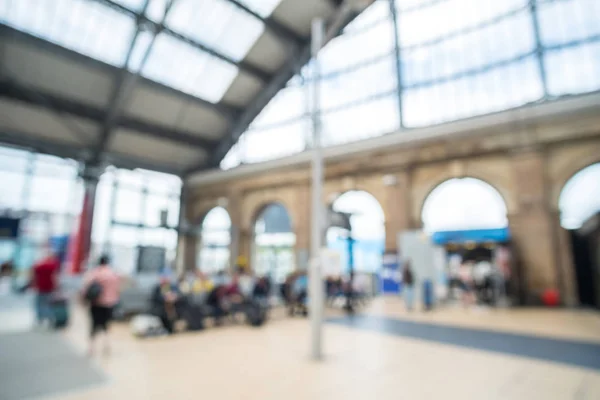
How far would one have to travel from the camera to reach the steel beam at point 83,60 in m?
13.2

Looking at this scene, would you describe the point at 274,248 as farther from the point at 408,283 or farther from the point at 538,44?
the point at 538,44

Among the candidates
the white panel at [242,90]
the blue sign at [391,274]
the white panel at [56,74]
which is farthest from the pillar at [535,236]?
the white panel at [56,74]

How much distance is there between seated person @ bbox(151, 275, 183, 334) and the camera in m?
6.82

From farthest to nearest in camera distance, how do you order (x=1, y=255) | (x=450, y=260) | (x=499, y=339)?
1. (x=1, y=255)
2. (x=450, y=260)
3. (x=499, y=339)

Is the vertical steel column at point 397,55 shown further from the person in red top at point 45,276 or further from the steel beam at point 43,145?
the steel beam at point 43,145

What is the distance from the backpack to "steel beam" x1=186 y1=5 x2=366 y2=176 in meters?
16.3

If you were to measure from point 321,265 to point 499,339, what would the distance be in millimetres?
3718

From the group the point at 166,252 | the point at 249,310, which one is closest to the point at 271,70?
the point at 166,252

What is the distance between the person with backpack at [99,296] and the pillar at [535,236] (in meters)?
12.2

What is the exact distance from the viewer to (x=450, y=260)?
12.9m

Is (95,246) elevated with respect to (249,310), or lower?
elevated

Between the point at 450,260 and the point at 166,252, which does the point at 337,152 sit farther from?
the point at 166,252

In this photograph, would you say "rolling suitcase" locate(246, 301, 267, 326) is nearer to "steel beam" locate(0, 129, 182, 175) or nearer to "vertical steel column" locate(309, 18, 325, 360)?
"vertical steel column" locate(309, 18, 325, 360)

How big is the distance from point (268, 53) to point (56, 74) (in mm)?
10160
